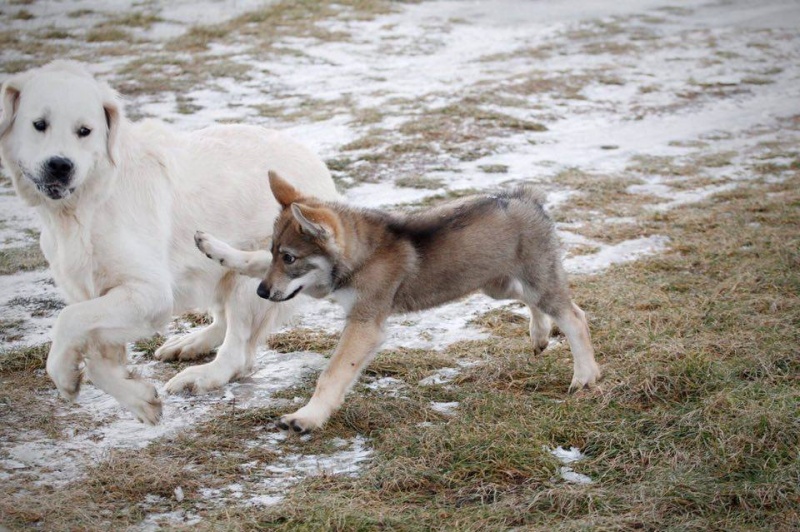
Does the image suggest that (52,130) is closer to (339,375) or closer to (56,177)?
(56,177)

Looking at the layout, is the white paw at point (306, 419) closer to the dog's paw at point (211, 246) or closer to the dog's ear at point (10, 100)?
the dog's paw at point (211, 246)

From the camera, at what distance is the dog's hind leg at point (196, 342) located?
5.16m

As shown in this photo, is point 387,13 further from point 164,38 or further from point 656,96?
point 656,96

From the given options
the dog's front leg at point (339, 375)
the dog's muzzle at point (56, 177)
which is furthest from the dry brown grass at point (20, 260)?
the dog's front leg at point (339, 375)

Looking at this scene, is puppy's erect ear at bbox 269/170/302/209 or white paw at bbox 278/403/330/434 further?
puppy's erect ear at bbox 269/170/302/209

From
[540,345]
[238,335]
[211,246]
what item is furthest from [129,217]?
[540,345]

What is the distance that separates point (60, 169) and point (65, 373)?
0.97 metres

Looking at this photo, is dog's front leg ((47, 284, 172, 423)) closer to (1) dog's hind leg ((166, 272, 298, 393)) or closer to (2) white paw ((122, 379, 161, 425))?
(2) white paw ((122, 379, 161, 425))

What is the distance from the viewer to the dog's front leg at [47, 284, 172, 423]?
3.97 metres

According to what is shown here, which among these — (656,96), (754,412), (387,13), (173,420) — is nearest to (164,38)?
(387,13)

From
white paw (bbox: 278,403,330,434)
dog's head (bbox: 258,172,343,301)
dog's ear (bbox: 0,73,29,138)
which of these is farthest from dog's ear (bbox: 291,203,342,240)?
dog's ear (bbox: 0,73,29,138)

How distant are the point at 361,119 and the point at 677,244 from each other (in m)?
5.00

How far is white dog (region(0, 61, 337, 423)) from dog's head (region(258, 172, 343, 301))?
2.20 feet

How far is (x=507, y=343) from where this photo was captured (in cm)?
518
